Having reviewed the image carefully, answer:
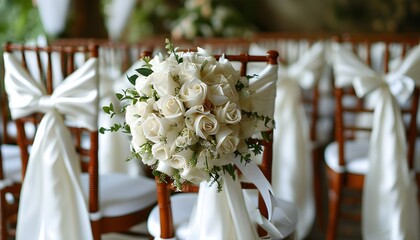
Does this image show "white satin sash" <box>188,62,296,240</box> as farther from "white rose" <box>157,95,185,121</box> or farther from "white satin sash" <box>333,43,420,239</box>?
"white satin sash" <box>333,43,420,239</box>

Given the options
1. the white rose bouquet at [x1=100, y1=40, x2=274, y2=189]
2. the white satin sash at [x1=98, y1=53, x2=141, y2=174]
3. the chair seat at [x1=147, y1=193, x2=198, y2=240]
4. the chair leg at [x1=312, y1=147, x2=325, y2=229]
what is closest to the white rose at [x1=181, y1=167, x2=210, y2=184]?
the white rose bouquet at [x1=100, y1=40, x2=274, y2=189]

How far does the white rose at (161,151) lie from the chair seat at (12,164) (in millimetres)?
1060

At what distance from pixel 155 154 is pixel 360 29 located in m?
4.93

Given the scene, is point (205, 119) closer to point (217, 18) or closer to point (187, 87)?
point (187, 87)

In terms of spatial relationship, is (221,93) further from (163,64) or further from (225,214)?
(225,214)

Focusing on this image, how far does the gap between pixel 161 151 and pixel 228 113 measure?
192mm

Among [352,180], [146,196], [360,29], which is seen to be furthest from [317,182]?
[360,29]

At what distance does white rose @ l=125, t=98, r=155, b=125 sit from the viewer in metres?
1.17

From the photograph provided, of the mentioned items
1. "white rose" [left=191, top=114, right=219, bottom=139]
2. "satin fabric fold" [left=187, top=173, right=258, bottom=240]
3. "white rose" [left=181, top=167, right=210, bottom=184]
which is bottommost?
"satin fabric fold" [left=187, top=173, right=258, bottom=240]

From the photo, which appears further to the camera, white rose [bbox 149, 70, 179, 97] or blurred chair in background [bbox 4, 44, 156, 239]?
blurred chair in background [bbox 4, 44, 156, 239]

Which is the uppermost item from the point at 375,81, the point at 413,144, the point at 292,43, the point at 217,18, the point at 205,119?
the point at 217,18

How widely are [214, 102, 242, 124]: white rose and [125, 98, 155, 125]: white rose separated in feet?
0.54

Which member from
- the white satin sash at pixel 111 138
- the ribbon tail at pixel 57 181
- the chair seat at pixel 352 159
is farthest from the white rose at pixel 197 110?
the white satin sash at pixel 111 138

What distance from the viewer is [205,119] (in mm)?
1142
